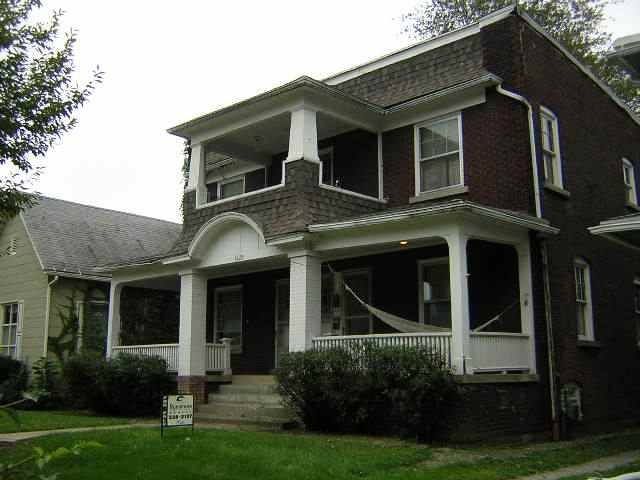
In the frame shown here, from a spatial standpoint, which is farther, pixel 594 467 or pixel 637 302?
pixel 637 302

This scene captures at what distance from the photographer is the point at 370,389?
39.0 feet

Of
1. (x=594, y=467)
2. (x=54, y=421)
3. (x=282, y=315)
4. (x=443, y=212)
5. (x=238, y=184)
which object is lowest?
(x=594, y=467)

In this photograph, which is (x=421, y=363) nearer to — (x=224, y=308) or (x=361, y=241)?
(x=361, y=241)

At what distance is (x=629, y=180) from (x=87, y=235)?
56.4 feet

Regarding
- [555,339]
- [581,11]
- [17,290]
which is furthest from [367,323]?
[581,11]

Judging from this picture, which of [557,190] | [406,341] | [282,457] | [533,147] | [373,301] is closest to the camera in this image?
[282,457]

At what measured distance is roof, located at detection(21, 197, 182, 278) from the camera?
22844mm

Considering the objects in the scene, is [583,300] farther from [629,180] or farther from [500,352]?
[629,180]

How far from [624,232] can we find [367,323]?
598 cm

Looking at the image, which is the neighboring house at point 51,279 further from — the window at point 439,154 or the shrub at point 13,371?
the window at point 439,154

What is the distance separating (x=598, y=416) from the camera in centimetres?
1480

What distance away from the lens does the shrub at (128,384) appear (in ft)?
53.7

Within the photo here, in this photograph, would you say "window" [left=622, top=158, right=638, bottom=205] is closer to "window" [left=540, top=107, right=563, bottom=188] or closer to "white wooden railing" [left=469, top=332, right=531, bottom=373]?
"window" [left=540, top=107, right=563, bottom=188]

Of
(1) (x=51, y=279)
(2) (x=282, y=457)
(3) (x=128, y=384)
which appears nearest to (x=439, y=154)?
(2) (x=282, y=457)
